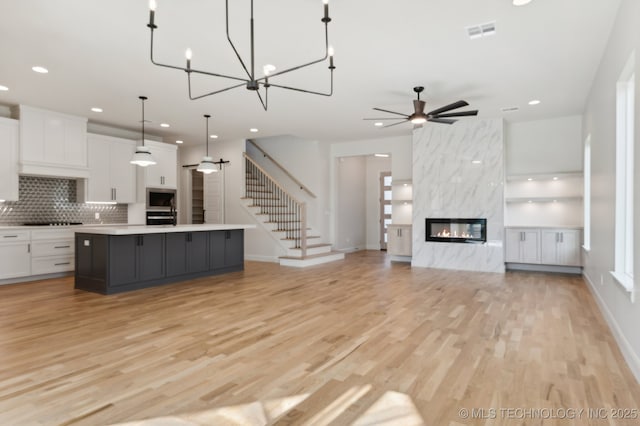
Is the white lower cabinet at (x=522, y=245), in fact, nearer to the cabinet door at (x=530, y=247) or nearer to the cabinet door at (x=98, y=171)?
the cabinet door at (x=530, y=247)

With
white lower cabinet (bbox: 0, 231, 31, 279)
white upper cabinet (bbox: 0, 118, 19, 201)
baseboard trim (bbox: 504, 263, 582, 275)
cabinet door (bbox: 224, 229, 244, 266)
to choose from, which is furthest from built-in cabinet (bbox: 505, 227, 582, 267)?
white upper cabinet (bbox: 0, 118, 19, 201)

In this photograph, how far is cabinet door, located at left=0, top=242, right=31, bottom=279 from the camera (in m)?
6.17

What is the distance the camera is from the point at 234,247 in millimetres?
7586

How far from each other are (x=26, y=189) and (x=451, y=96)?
303 inches

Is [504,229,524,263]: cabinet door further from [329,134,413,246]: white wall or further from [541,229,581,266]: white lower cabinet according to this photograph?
[329,134,413,246]: white wall

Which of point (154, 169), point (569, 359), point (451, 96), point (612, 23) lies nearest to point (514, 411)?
point (569, 359)

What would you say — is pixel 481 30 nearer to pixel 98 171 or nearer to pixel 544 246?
pixel 544 246

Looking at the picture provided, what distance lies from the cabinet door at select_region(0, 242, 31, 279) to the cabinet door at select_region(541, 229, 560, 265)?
941 cm

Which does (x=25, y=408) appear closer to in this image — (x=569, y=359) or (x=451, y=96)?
(x=569, y=359)

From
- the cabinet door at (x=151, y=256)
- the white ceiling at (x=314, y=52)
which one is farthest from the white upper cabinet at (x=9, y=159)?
the cabinet door at (x=151, y=256)

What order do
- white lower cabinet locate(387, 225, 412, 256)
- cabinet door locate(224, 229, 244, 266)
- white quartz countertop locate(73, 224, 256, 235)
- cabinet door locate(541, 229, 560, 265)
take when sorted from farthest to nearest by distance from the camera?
1. white lower cabinet locate(387, 225, 412, 256)
2. cabinet door locate(224, 229, 244, 266)
3. cabinet door locate(541, 229, 560, 265)
4. white quartz countertop locate(73, 224, 256, 235)

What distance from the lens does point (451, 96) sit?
5973 millimetres

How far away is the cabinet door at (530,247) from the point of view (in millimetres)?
7379

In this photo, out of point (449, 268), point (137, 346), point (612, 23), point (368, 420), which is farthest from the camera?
point (449, 268)
